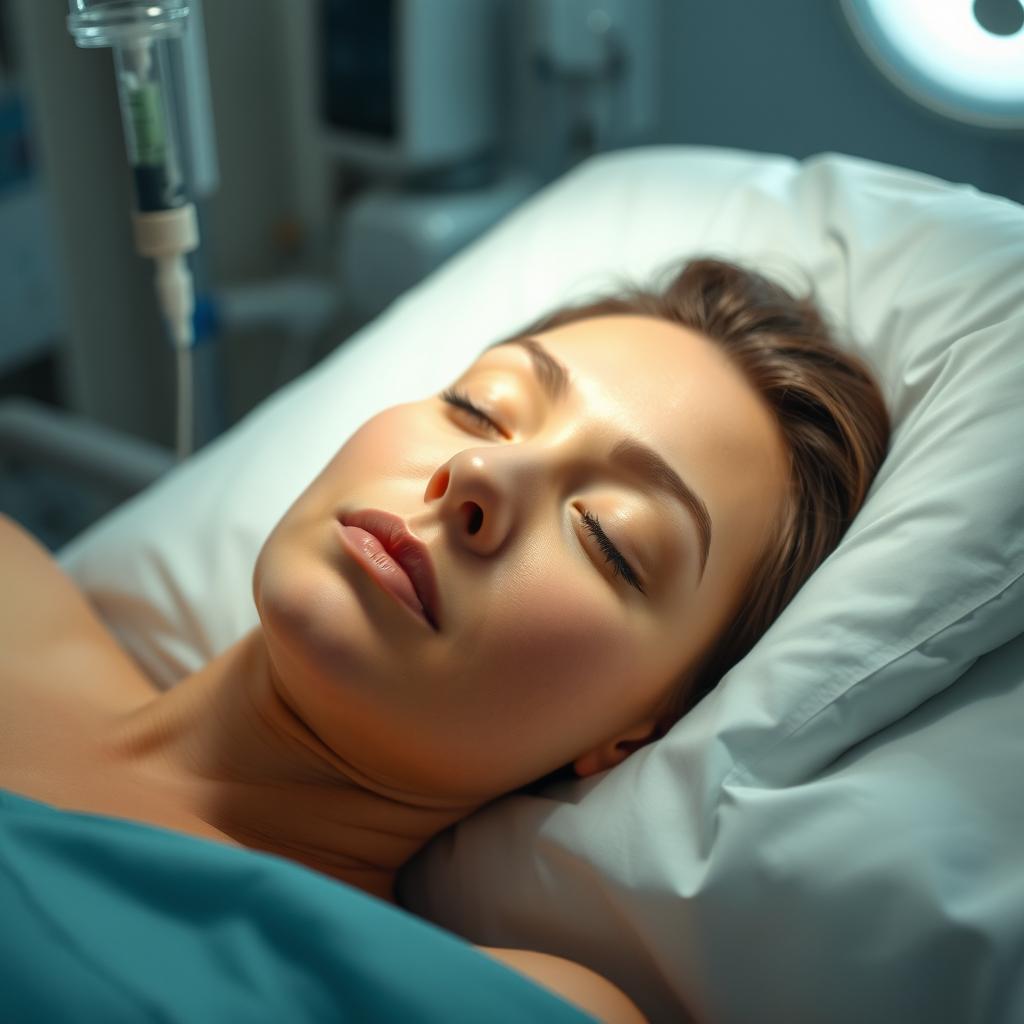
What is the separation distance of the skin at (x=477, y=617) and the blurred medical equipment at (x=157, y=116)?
1.10 feet

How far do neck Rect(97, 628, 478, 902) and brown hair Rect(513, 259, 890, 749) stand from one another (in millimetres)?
157

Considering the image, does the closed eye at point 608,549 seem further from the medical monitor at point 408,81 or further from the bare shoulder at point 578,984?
the medical monitor at point 408,81

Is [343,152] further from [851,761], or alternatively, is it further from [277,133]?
[851,761]

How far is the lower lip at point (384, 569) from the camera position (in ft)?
2.68

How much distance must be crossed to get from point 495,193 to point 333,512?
106 centimetres

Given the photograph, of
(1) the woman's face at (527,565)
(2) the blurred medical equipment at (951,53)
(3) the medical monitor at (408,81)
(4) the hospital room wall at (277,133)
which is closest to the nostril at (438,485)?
(1) the woman's face at (527,565)

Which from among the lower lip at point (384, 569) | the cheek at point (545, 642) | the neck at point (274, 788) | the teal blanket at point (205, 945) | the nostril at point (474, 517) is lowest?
the neck at point (274, 788)

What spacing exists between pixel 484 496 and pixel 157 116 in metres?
0.53

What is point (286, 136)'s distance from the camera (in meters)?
2.17

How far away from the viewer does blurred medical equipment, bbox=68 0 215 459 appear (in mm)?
992

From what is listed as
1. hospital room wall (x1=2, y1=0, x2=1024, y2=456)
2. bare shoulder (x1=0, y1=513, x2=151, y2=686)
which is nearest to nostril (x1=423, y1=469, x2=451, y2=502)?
bare shoulder (x1=0, y1=513, x2=151, y2=686)

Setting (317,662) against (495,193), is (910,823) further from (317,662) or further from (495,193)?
(495,193)

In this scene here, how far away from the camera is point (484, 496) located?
2.66 feet

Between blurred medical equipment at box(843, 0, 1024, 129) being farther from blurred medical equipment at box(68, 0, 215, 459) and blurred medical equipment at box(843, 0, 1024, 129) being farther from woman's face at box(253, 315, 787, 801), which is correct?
blurred medical equipment at box(68, 0, 215, 459)
